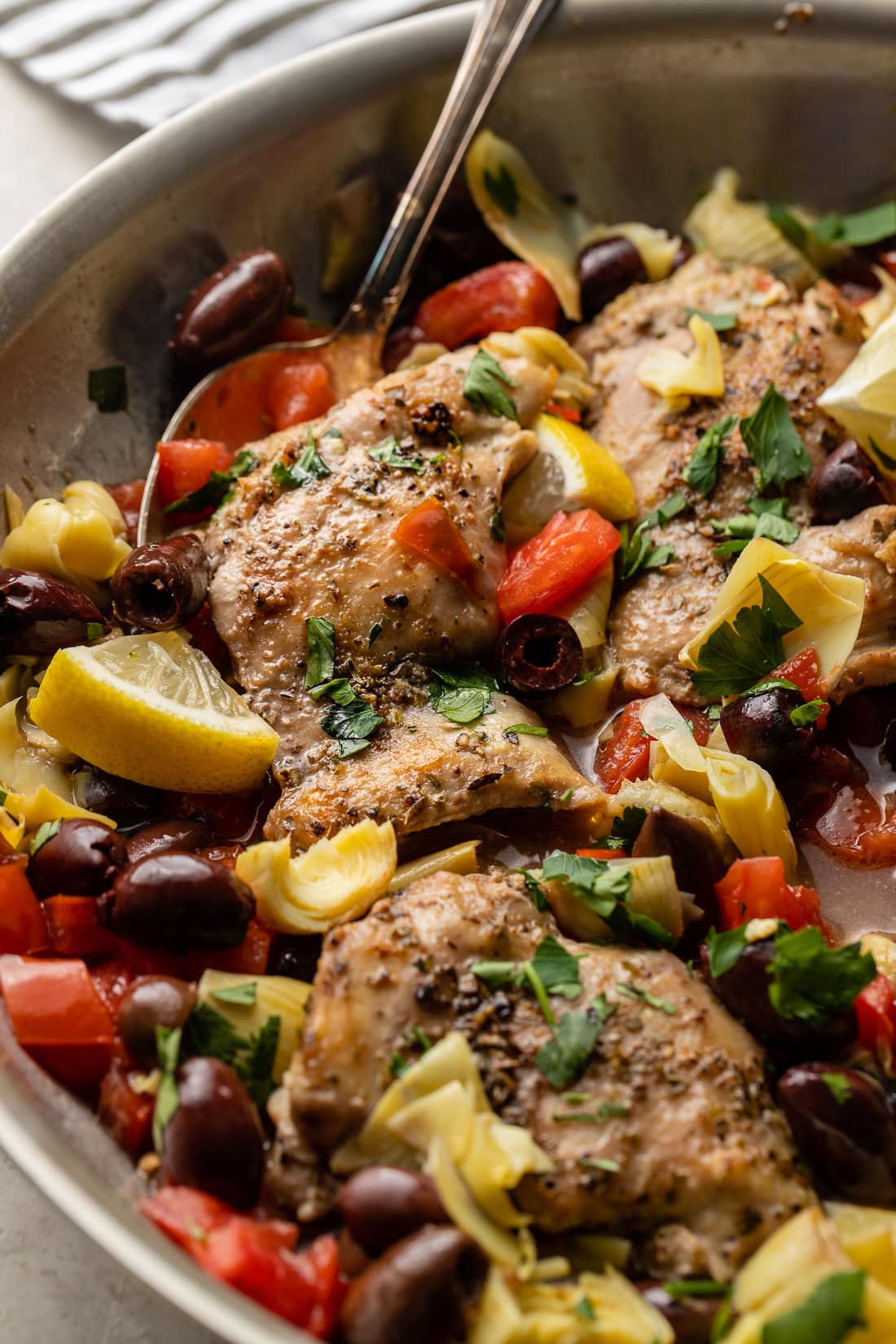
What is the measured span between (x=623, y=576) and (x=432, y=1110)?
Result: 1.97 meters

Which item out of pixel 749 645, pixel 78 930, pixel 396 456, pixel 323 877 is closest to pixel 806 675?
pixel 749 645

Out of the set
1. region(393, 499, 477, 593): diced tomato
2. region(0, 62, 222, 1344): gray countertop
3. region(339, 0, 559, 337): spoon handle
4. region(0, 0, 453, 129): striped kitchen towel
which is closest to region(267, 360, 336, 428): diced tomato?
region(339, 0, 559, 337): spoon handle

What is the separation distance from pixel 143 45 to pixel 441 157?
157 centimetres

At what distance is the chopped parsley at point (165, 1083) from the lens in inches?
116

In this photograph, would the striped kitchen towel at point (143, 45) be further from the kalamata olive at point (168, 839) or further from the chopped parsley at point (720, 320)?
the kalamata olive at point (168, 839)

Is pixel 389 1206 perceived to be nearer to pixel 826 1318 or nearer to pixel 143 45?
Answer: pixel 826 1318

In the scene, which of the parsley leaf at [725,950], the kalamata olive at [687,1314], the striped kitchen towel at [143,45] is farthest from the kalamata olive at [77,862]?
the striped kitchen towel at [143,45]

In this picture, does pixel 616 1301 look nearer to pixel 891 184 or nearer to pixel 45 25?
pixel 891 184

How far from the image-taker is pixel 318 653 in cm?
380

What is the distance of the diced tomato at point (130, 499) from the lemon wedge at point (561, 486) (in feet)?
4.12

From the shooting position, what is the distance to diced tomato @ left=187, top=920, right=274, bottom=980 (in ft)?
11.1

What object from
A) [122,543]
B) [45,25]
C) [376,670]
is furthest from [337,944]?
[45,25]

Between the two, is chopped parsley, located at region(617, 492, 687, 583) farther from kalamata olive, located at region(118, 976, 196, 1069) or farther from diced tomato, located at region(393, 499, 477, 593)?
kalamata olive, located at region(118, 976, 196, 1069)

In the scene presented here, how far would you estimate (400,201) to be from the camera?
4926mm
